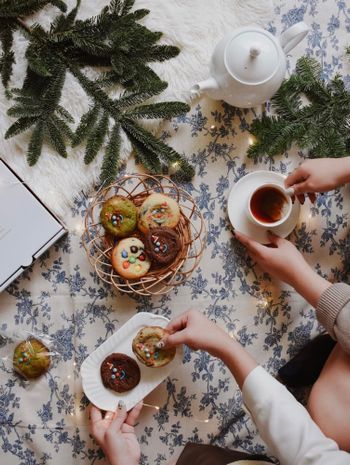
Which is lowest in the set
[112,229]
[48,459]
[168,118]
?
[48,459]

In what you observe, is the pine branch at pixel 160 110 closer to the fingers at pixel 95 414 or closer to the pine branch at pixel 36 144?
the pine branch at pixel 36 144

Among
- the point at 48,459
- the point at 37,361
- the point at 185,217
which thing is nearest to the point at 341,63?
the point at 185,217

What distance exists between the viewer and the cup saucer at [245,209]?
1.25 meters

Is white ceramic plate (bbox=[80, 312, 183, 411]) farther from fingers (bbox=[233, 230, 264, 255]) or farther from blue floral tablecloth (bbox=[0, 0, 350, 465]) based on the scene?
fingers (bbox=[233, 230, 264, 255])

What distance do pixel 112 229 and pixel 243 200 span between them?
310mm

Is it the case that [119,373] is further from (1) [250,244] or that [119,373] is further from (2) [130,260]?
(1) [250,244]

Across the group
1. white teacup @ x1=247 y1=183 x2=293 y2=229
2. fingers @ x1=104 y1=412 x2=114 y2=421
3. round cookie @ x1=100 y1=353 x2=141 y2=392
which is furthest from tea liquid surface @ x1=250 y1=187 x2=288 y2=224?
fingers @ x1=104 y1=412 x2=114 y2=421

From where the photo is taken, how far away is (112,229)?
3.90ft

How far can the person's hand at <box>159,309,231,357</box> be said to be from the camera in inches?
45.2

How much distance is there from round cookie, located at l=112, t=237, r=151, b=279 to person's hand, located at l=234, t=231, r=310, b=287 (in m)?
0.22

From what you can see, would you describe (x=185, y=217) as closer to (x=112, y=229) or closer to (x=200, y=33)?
(x=112, y=229)

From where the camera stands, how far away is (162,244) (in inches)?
45.7

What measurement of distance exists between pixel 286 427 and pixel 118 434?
1.17ft

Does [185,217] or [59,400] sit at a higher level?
[185,217]
